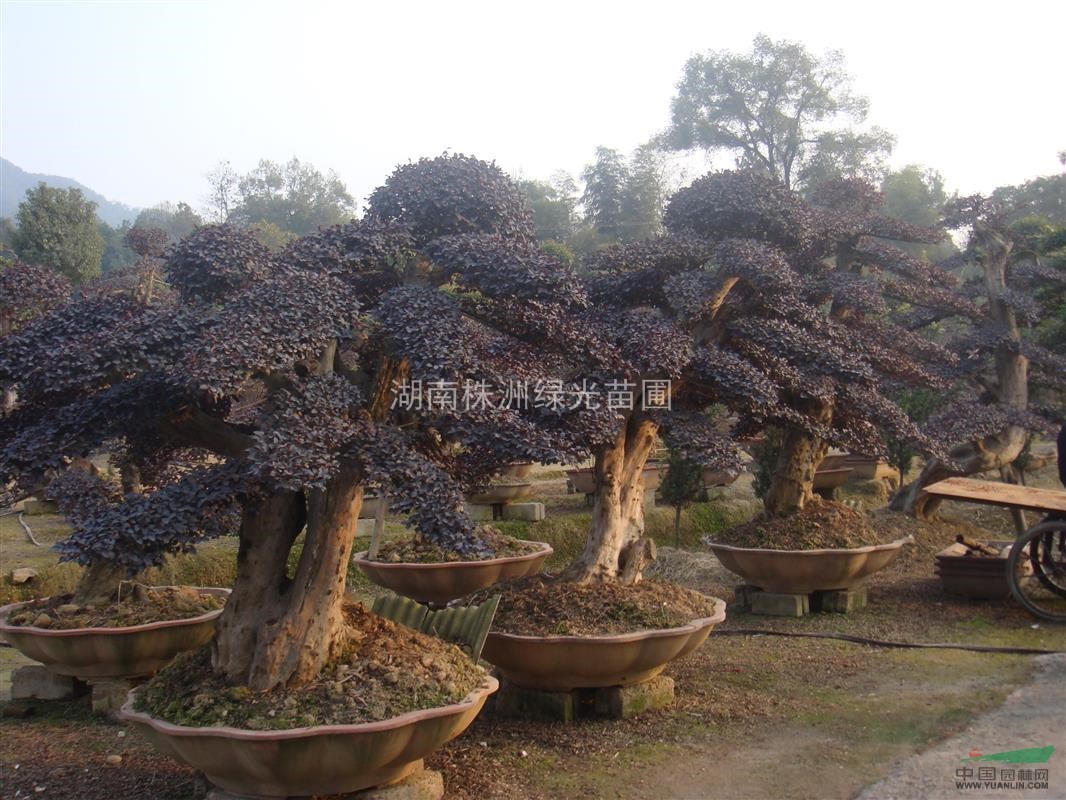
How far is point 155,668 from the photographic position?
14.6 feet

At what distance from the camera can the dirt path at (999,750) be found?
2.96 m

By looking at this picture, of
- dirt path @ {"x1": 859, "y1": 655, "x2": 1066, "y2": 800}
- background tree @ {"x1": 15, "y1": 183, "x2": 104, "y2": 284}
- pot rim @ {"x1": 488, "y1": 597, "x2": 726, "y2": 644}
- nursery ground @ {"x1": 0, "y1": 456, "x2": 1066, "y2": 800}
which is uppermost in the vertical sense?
background tree @ {"x1": 15, "y1": 183, "x2": 104, "y2": 284}

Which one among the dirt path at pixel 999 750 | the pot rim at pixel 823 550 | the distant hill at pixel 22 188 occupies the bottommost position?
the dirt path at pixel 999 750

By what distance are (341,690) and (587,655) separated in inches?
48.8

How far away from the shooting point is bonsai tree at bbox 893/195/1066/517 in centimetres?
814

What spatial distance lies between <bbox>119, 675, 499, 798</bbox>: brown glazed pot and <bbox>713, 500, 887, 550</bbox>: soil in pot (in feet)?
11.8

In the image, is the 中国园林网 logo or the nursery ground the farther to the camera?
the nursery ground

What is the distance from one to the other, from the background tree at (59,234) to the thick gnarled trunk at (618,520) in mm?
11669

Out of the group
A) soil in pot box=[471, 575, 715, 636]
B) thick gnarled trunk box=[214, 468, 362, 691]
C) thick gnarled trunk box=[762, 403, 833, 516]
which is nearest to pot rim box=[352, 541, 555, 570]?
soil in pot box=[471, 575, 715, 636]

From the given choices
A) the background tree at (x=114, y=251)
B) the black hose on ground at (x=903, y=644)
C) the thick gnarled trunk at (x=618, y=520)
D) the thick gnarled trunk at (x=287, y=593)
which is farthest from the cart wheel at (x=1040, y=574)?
the background tree at (x=114, y=251)

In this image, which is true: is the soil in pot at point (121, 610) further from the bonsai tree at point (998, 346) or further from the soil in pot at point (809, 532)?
the bonsai tree at point (998, 346)

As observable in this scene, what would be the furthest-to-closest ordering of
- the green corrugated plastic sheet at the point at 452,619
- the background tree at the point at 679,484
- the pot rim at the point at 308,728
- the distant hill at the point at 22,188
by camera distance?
the distant hill at the point at 22,188
the background tree at the point at 679,484
the green corrugated plastic sheet at the point at 452,619
the pot rim at the point at 308,728

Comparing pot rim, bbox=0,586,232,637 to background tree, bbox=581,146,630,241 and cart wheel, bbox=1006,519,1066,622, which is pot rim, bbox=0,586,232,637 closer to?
cart wheel, bbox=1006,519,1066,622

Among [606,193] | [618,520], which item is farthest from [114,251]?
[618,520]
